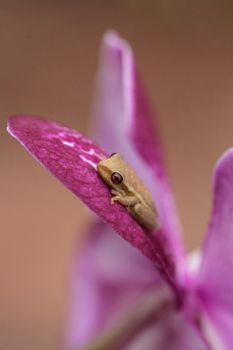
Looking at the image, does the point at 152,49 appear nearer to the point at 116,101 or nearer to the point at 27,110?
the point at 27,110

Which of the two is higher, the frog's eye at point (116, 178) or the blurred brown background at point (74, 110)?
the frog's eye at point (116, 178)

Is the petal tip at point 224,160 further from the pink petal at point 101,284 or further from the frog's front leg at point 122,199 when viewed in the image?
the pink petal at point 101,284

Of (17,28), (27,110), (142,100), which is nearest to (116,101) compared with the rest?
(142,100)

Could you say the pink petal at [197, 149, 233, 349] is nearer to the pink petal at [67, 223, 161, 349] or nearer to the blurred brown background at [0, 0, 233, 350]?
the pink petal at [67, 223, 161, 349]

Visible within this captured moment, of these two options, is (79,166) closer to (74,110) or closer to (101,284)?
(101,284)

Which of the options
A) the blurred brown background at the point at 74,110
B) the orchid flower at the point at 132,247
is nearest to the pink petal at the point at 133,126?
the orchid flower at the point at 132,247

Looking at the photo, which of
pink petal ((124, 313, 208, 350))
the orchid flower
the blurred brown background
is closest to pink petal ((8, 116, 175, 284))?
the orchid flower

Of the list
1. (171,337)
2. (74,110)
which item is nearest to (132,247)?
(171,337)
